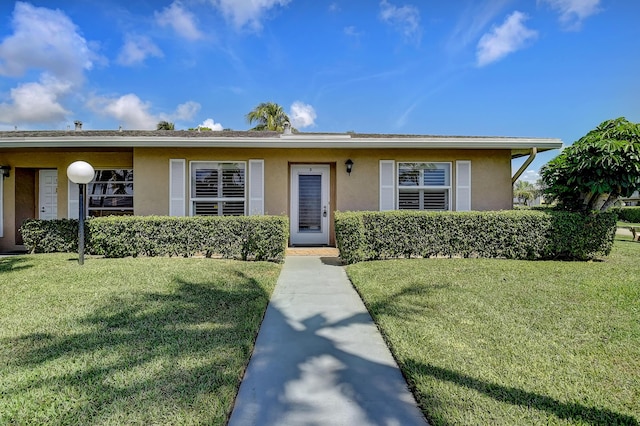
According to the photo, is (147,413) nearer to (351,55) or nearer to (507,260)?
(507,260)

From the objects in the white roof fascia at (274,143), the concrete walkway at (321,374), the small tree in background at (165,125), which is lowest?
the concrete walkway at (321,374)

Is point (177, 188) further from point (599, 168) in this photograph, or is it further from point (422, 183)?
point (599, 168)

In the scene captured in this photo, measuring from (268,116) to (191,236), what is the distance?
19074 mm

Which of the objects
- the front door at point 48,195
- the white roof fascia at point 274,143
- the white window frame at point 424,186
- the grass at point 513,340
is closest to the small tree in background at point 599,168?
the white roof fascia at point 274,143

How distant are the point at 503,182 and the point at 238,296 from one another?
26.7 feet

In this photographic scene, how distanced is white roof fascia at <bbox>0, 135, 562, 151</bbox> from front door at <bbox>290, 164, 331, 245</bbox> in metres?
1.24

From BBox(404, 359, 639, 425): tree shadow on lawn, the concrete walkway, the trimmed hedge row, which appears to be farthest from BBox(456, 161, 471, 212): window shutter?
BBox(404, 359, 639, 425): tree shadow on lawn

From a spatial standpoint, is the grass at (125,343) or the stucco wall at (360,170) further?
the stucco wall at (360,170)

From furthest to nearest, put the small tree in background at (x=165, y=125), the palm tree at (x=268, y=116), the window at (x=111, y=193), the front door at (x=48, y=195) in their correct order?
1. the small tree in background at (x=165, y=125)
2. the palm tree at (x=268, y=116)
3. the front door at (x=48, y=195)
4. the window at (x=111, y=193)

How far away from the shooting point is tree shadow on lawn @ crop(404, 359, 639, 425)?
199cm

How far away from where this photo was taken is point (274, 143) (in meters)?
8.05

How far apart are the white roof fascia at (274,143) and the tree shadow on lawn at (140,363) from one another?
16.1ft

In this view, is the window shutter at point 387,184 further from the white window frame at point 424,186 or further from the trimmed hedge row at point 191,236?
the trimmed hedge row at point 191,236

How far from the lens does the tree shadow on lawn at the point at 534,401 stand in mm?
1986
